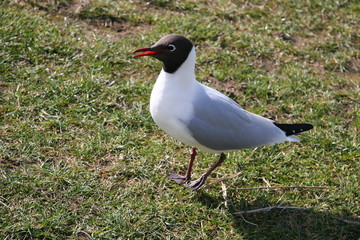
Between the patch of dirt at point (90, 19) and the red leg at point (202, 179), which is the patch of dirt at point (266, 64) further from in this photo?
the red leg at point (202, 179)

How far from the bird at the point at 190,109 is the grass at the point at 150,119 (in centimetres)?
54

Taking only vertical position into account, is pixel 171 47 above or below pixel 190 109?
above

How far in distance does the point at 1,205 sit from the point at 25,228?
326 mm

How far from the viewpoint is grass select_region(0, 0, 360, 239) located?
358cm

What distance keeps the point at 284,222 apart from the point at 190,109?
1226 mm

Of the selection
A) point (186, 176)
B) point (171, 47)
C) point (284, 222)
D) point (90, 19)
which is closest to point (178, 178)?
point (186, 176)

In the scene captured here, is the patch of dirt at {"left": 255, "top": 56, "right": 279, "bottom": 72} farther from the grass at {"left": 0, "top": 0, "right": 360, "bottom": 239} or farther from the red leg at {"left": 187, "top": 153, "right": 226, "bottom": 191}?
the red leg at {"left": 187, "top": 153, "right": 226, "bottom": 191}

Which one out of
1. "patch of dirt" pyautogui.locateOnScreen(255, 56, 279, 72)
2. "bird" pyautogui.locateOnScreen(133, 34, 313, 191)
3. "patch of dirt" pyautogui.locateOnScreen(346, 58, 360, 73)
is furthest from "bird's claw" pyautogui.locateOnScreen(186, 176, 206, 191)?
"patch of dirt" pyautogui.locateOnScreen(346, 58, 360, 73)

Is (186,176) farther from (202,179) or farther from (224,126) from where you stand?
(224,126)

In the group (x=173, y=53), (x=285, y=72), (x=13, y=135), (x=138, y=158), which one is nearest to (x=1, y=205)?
(x=13, y=135)

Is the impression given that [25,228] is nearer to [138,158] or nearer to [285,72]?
[138,158]

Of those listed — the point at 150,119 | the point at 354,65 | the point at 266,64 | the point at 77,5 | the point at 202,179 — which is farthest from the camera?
the point at 77,5

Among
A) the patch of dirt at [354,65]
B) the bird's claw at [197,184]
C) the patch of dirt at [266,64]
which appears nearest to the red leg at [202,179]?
the bird's claw at [197,184]

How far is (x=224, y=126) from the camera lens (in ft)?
11.9
